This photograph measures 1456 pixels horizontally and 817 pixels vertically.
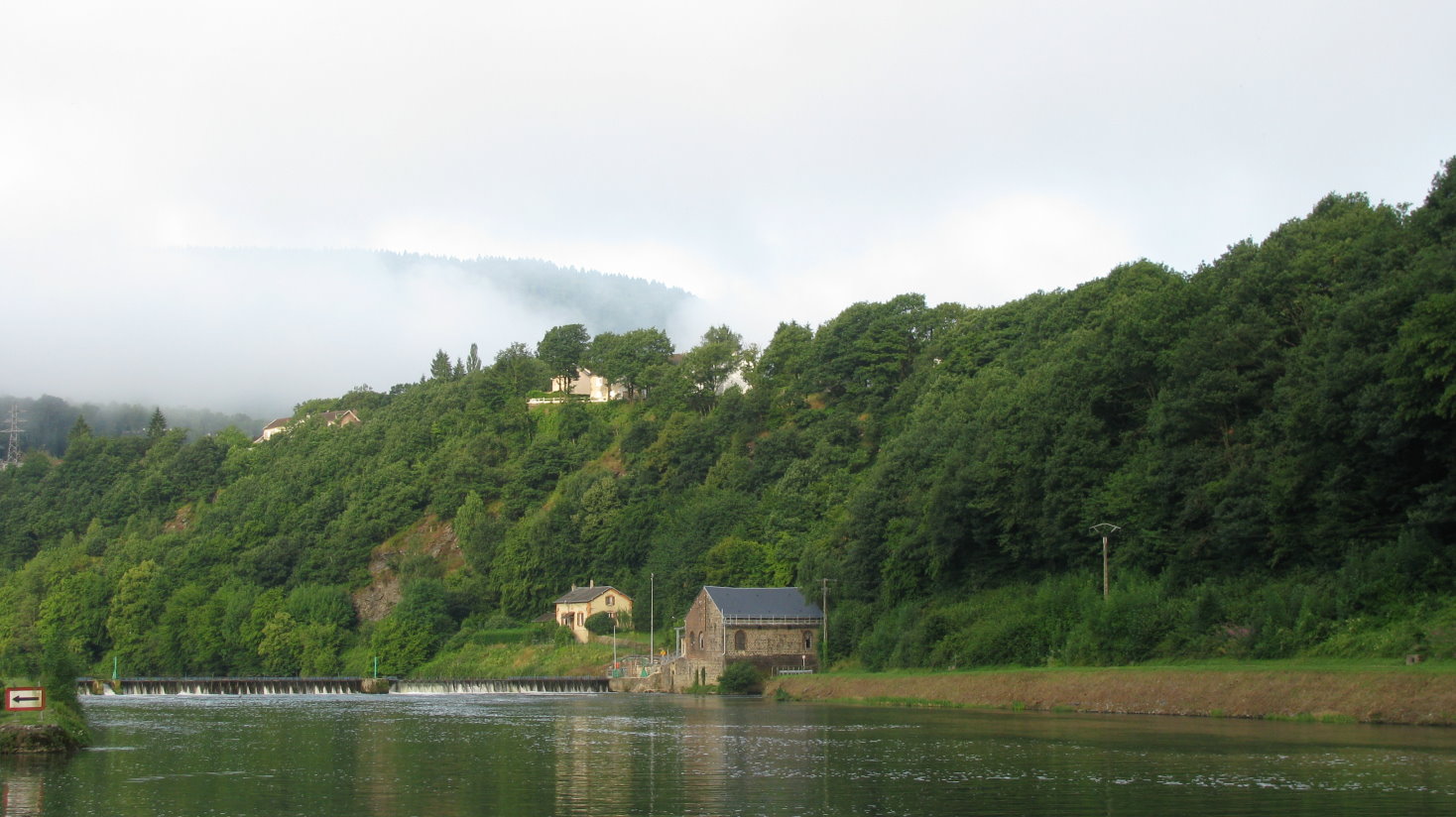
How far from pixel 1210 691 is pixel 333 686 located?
292ft

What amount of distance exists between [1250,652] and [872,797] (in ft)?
101

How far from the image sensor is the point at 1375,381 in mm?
48031

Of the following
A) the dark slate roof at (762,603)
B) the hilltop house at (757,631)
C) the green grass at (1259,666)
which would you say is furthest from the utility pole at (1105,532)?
the dark slate roof at (762,603)

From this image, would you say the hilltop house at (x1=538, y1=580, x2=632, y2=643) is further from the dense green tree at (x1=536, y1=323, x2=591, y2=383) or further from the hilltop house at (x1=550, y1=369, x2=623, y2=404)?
the dense green tree at (x1=536, y1=323, x2=591, y2=383)

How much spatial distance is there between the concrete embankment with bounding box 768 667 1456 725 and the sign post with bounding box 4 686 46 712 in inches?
1485

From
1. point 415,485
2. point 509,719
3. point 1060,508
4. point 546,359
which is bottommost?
point 509,719

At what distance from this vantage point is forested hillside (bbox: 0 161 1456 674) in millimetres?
50406

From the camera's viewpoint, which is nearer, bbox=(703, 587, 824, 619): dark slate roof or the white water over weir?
bbox=(703, 587, 824, 619): dark slate roof

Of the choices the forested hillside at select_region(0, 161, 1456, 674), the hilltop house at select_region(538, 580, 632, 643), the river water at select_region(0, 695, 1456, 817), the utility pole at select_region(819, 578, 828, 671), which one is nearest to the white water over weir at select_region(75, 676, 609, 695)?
the forested hillside at select_region(0, 161, 1456, 674)

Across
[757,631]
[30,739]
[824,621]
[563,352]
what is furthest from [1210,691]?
[563,352]

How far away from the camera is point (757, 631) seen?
88.0m

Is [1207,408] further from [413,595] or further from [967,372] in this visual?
[413,595]

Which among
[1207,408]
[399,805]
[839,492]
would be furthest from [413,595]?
[399,805]

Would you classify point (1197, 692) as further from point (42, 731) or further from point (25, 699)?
point (25, 699)
